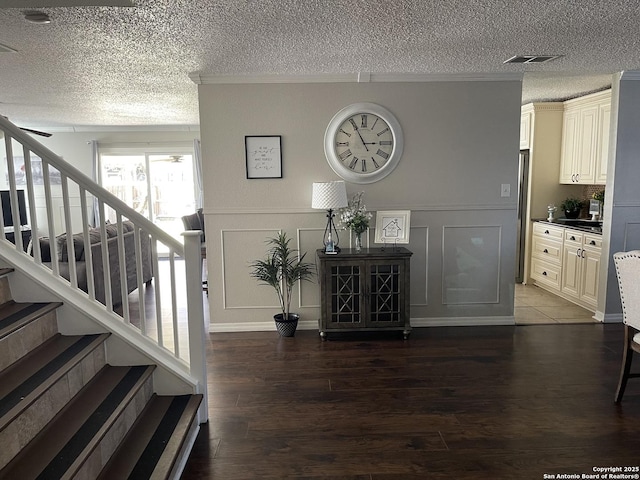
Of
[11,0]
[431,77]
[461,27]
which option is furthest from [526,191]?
[11,0]

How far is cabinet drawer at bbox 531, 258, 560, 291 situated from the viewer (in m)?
5.67

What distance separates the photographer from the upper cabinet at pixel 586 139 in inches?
201

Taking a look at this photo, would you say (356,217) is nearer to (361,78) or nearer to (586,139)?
(361,78)

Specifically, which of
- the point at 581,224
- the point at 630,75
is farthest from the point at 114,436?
the point at 581,224

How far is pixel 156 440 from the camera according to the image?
2.35 meters

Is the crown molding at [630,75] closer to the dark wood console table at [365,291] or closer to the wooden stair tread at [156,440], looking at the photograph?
the dark wood console table at [365,291]

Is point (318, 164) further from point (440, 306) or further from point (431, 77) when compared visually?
point (440, 306)

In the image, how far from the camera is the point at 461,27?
9.86ft

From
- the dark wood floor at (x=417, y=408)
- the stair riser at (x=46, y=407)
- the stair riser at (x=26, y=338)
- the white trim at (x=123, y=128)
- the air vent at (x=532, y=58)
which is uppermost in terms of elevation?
the white trim at (x=123, y=128)

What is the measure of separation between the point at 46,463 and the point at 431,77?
3971 millimetres

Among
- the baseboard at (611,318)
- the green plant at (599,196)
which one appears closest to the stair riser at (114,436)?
the baseboard at (611,318)

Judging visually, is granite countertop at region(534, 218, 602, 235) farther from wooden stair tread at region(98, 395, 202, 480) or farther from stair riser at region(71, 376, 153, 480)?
stair riser at region(71, 376, 153, 480)

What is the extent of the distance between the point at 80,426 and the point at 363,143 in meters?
3.20

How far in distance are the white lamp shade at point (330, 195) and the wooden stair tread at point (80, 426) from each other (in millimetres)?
2000
